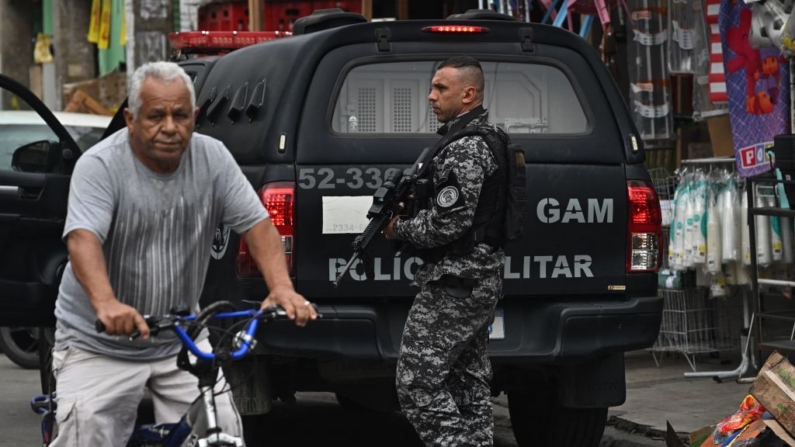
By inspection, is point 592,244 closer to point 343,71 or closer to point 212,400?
point 343,71

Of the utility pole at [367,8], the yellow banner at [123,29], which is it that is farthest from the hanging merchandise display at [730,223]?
the yellow banner at [123,29]

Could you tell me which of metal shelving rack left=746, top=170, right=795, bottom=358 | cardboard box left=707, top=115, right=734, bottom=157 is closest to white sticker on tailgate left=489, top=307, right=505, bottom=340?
metal shelving rack left=746, top=170, right=795, bottom=358

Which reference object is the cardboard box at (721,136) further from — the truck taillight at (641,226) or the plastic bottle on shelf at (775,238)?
Answer: the truck taillight at (641,226)

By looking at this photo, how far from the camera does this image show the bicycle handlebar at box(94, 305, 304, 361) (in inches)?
154

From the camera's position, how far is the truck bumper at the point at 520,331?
21.0 ft

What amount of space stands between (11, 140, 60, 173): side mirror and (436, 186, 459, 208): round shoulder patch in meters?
2.94

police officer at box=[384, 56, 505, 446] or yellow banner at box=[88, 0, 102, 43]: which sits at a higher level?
yellow banner at box=[88, 0, 102, 43]

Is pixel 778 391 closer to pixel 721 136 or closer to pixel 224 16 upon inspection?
pixel 721 136

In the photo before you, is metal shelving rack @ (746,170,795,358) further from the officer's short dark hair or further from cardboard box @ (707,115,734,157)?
the officer's short dark hair

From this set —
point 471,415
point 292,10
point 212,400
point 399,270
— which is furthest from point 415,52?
point 292,10

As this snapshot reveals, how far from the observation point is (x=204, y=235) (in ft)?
14.4

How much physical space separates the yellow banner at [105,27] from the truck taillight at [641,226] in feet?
55.1

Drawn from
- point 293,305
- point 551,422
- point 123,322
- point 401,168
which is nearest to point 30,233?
point 401,168

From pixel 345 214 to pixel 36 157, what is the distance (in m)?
2.38
